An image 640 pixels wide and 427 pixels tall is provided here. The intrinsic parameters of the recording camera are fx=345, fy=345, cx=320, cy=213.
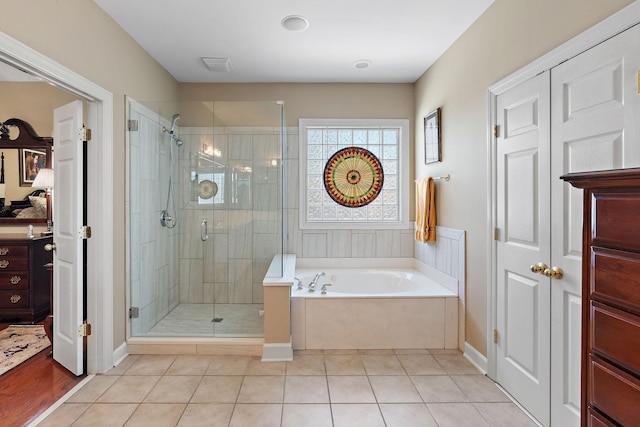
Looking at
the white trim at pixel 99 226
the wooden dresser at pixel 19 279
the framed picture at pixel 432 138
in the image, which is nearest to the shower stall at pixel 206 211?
the white trim at pixel 99 226

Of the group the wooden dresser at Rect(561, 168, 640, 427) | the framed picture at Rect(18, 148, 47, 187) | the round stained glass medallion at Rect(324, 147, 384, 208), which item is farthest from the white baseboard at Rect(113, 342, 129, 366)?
the wooden dresser at Rect(561, 168, 640, 427)

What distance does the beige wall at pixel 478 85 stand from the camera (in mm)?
1805

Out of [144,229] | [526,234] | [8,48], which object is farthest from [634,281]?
[144,229]

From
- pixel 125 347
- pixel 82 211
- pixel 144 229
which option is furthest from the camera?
pixel 144 229

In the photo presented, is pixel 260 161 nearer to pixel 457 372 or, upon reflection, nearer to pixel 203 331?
pixel 203 331

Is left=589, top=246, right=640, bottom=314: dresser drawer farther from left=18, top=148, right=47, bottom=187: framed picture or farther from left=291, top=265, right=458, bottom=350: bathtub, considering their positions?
left=18, top=148, right=47, bottom=187: framed picture

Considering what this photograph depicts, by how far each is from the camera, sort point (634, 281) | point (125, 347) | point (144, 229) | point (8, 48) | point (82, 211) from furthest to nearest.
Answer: point (144, 229) < point (125, 347) < point (82, 211) < point (8, 48) < point (634, 281)

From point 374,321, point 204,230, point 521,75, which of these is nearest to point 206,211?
point 204,230

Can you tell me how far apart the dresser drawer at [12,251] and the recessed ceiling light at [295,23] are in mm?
3247

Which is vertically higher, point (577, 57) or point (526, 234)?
point (577, 57)

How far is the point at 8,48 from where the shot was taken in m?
1.62

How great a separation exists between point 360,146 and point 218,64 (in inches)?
68.0

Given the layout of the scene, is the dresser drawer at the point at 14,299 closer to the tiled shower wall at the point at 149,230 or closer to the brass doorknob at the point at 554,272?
the tiled shower wall at the point at 149,230

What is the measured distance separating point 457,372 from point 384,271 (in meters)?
1.38
